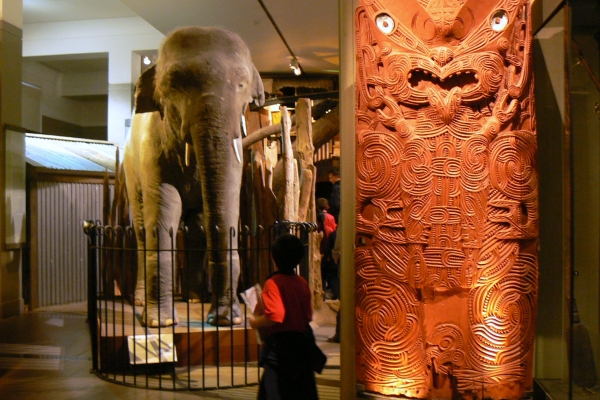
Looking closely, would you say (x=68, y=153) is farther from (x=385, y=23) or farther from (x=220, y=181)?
(x=385, y=23)

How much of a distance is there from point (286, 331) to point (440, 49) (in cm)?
222

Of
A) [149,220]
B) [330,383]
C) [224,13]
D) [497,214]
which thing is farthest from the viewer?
[224,13]

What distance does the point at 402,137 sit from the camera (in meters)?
4.27

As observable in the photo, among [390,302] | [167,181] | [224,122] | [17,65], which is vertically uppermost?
[17,65]

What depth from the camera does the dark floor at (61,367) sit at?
5.01 m

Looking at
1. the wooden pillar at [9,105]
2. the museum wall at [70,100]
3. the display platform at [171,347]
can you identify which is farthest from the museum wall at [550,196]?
the museum wall at [70,100]

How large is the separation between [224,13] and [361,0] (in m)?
4.38

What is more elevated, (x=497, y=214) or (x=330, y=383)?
(x=497, y=214)

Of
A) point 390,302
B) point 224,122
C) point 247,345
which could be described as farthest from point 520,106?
point 247,345

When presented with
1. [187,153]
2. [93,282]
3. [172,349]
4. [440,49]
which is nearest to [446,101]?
[440,49]

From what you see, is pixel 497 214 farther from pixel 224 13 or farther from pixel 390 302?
pixel 224 13

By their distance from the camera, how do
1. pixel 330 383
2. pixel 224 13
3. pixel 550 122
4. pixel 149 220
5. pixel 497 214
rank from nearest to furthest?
pixel 497 214 < pixel 550 122 < pixel 330 383 < pixel 149 220 < pixel 224 13

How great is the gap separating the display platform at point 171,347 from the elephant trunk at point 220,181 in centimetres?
18

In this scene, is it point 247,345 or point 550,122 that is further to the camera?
point 247,345
